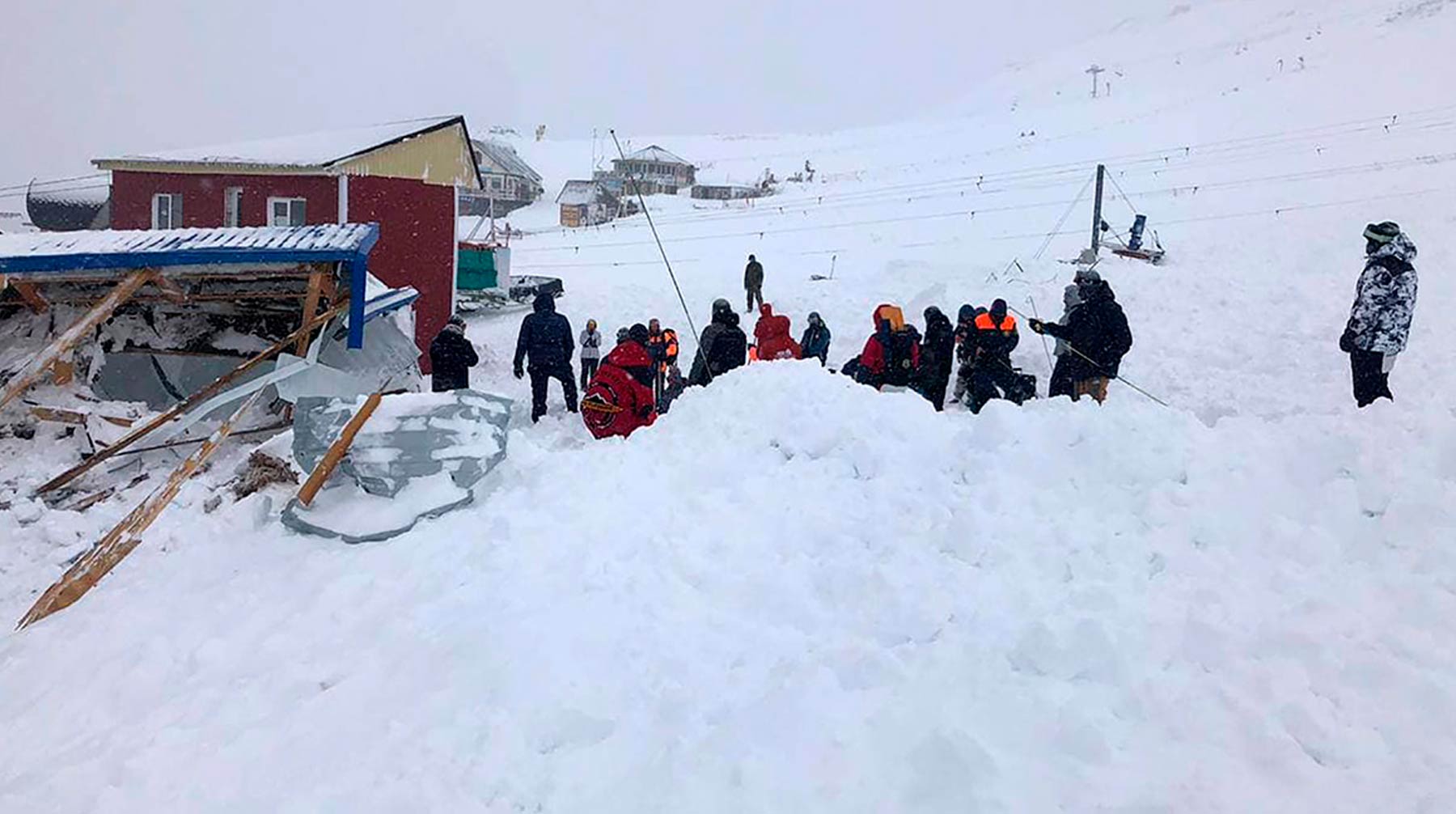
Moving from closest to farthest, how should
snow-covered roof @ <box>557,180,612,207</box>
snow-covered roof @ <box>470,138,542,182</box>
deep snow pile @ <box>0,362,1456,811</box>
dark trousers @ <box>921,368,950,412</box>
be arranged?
deep snow pile @ <box>0,362,1456,811</box>, dark trousers @ <box>921,368,950,412</box>, snow-covered roof @ <box>557,180,612,207</box>, snow-covered roof @ <box>470,138,542,182</box>

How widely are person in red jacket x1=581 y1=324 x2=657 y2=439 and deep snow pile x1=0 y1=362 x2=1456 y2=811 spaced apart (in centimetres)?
326

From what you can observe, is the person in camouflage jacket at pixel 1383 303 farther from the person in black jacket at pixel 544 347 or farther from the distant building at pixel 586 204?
the distant building at pixel 586 204

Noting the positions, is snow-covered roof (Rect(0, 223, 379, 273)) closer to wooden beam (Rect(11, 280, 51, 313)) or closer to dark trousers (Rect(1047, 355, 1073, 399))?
wooden beam (Rect(11, 280, 51, 313))

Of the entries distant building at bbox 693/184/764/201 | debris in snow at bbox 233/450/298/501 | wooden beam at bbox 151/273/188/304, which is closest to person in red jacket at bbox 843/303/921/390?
debris in snow at bbox 233/450/298/501

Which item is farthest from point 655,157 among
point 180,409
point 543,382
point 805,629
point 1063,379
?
point 805,629

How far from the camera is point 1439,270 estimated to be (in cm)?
1470

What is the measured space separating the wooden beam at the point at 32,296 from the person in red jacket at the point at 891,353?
8.62m

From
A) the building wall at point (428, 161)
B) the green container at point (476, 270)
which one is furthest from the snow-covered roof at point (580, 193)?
the building wall at point (428, 161)

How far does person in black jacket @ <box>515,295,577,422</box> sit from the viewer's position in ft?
34.8

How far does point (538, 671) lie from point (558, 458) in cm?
310

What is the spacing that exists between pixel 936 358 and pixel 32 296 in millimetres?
9520

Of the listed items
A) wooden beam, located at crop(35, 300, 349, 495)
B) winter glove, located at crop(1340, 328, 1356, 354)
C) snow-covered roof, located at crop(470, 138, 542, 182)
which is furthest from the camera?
snow-covered roof, located at crop(470, 138, 542, 182)

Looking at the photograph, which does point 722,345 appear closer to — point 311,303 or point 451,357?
point 451,357

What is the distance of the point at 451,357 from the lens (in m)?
9.51
